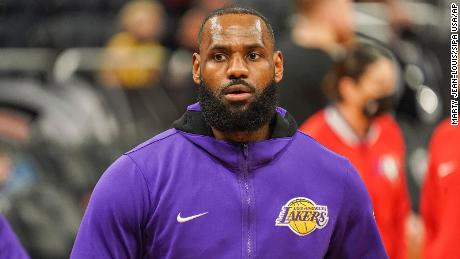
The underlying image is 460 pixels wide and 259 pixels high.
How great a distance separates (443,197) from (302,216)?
1.94 meters

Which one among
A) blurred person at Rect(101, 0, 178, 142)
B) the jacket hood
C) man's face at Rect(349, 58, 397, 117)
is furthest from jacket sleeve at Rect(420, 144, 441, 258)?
blurred person at Rect(101, 0, 178, 142)

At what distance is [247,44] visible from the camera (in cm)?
333

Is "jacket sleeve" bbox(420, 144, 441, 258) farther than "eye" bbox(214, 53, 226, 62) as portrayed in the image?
Yes

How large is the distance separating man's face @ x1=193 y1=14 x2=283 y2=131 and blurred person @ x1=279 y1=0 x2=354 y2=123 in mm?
2665

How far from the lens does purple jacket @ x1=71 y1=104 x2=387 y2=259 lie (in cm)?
328

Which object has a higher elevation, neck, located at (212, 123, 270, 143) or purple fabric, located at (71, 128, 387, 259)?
neck, located at (212, 123, 270, 143)

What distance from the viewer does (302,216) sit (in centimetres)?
340

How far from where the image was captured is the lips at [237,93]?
3320mm

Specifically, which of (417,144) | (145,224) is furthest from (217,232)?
(417,144)

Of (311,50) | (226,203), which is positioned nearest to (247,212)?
(226,203)

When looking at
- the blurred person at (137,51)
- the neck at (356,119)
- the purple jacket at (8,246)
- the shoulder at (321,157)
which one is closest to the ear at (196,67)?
the shoulder at (321,157)

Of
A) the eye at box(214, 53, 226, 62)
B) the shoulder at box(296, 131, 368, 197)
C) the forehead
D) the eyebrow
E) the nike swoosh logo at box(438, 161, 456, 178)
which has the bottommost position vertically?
the nike swoosh logo at box(438, 161, 456, 178)

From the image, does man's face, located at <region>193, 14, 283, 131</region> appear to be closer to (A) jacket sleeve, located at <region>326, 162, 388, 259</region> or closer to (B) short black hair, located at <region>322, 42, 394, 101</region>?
(A) jacket sleeve, located at <region>326, 162, 388, 259</region>

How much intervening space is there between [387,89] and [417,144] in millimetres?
1689
